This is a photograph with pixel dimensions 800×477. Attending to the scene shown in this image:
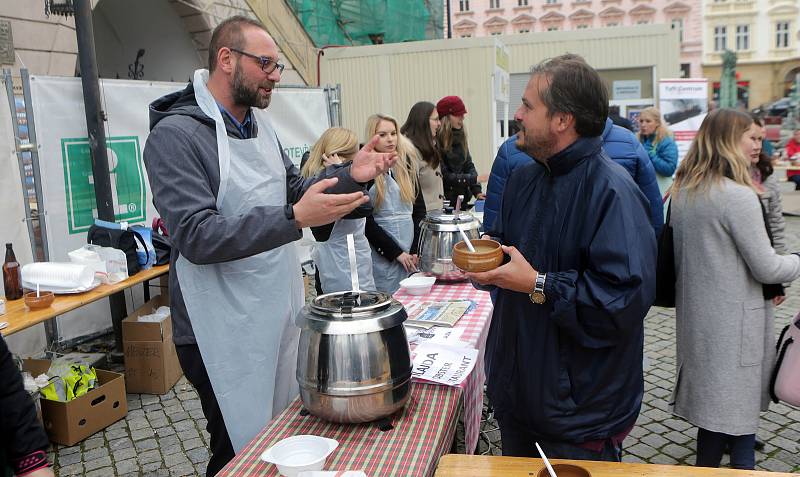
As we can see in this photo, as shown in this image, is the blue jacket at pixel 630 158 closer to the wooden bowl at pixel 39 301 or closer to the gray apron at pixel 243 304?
the gray apron at pixel 243 304

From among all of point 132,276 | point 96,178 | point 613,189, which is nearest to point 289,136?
point 96,178

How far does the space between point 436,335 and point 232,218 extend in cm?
108

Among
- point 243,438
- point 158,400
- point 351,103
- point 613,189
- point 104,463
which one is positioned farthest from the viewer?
point 351,103

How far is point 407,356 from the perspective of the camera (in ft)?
5.72

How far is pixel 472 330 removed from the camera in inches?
102

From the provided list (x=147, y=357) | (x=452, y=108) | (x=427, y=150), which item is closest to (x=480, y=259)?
(x=427, y=150)

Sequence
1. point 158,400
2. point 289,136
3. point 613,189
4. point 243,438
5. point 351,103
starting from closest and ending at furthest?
point 613,189 < point 243,438 < point 158,400 < point 289,136 < point 351,103

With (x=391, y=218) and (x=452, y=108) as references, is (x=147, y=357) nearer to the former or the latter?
(x=391, y=218)

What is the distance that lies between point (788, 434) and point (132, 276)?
4277 millimetres

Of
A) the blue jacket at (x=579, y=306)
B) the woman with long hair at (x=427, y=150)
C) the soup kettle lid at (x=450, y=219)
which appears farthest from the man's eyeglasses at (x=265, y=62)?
the woman with long hair at (x=427, y=150)

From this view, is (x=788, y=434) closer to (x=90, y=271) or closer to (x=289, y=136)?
(x=90, y=271)

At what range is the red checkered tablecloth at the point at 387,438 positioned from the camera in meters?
1.54

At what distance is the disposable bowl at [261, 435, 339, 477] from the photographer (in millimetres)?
1477

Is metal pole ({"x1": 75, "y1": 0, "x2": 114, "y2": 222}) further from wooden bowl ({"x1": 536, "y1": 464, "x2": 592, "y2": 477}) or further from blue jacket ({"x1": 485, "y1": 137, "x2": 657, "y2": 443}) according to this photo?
wooden bowl ({"x1": 536, "y1": 464, "x2": 592, "y2": 477})
